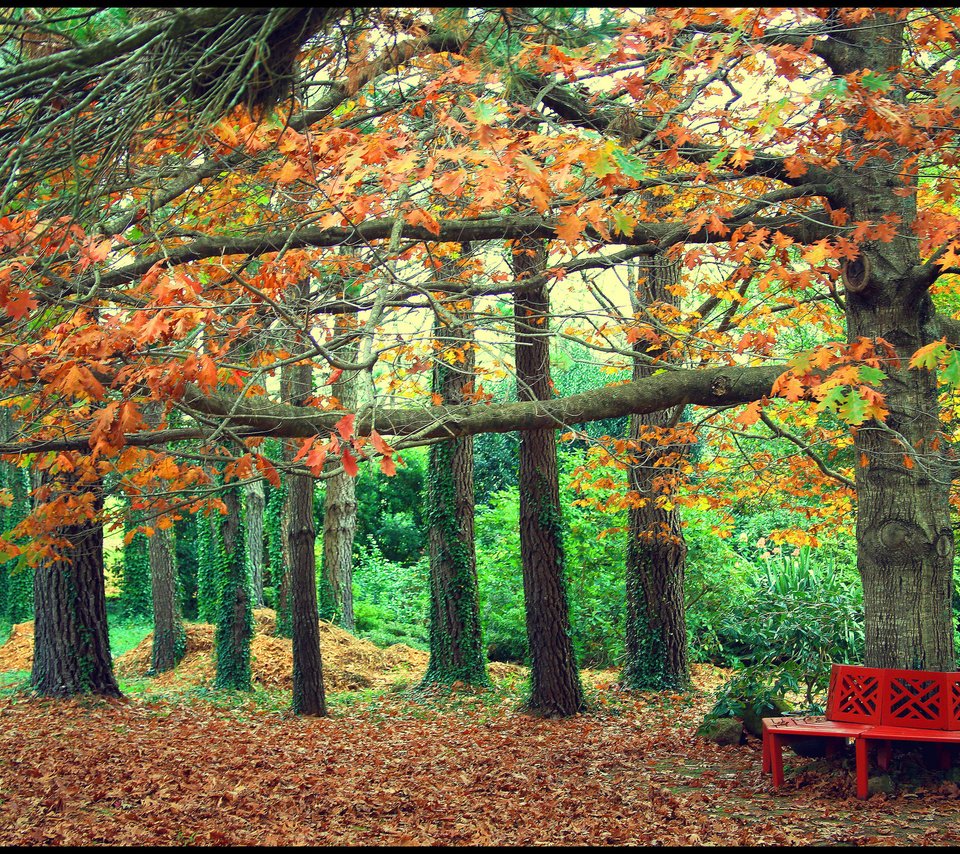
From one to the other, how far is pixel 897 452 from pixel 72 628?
9203 mm

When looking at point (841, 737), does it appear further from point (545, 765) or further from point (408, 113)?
point (408, 113)

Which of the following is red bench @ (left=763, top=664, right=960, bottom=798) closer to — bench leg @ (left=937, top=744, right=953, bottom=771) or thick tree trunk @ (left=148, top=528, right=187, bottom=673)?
bench leg @ (left=937, top=744, right=953, bottom=771)

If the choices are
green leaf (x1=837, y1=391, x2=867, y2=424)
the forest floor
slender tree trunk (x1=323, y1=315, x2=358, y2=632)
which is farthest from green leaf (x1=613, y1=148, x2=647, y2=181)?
slender tree trunk (x1=323, y1=315, x2=358, y2=632)

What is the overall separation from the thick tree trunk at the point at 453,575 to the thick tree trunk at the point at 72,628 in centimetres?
436

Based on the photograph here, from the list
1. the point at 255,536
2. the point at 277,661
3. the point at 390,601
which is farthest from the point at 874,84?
the point at 390,601

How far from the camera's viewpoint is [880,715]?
6.93 m

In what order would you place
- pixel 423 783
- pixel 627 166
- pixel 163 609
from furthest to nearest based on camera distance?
pixel 163 609 < pixel 423 783 < pixel 627 166

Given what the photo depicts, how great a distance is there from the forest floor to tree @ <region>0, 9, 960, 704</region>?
1.64m

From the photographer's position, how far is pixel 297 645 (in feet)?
38.9

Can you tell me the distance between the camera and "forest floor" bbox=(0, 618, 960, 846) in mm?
6070

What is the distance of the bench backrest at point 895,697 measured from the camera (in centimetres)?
673

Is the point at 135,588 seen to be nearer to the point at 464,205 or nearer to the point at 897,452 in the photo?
the point at 464,205

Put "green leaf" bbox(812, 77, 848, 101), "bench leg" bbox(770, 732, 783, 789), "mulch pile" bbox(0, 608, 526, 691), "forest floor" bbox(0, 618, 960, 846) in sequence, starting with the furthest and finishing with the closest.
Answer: "mulch pile" bbox(0, 608, 526, 691), "bench leg" bbox(770, 732, 783, 789), "forest floor" bbox(0, 618, 960, 846), "green leaf" bbox(812, 77, 848, 101)

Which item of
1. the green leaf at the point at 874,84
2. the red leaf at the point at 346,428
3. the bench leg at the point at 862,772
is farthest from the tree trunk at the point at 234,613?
the green leaf at the point at 874,84
